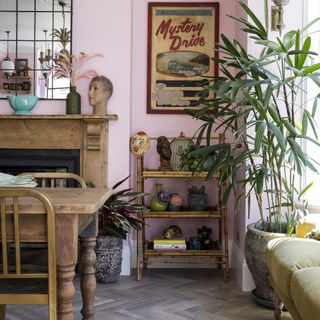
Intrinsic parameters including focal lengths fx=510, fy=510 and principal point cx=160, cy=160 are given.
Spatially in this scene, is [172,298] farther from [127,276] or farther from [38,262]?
[38,262]

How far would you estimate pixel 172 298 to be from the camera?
348 cm

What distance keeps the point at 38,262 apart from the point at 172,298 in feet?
4.56

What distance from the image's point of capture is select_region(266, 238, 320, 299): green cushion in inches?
87.7

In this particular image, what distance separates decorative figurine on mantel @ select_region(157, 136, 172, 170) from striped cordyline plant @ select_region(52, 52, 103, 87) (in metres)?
0.79

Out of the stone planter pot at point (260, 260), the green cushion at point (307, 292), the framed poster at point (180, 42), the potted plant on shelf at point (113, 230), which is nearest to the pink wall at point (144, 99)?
the framed poster at point (180, 42)

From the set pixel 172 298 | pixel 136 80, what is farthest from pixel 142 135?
pixel 172 298

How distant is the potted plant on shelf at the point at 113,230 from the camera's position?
373cm

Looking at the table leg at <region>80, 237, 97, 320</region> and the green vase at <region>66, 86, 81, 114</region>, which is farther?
the green vase at <region>66, 86, 81, 114</region>

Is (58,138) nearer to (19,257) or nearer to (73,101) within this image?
(73,101)

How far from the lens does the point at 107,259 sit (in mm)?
3840

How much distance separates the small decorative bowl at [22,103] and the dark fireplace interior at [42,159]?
0.32 metres

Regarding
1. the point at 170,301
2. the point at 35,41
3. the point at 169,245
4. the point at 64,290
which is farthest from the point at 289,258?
the point at 35,41

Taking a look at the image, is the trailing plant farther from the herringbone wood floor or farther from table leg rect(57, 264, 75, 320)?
table leg rect(57, 264, 75, 320)

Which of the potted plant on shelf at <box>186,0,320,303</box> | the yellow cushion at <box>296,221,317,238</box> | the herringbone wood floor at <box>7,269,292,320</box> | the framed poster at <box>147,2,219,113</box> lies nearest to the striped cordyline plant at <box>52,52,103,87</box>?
the framed poster at <box>147,2,219,113</box>
